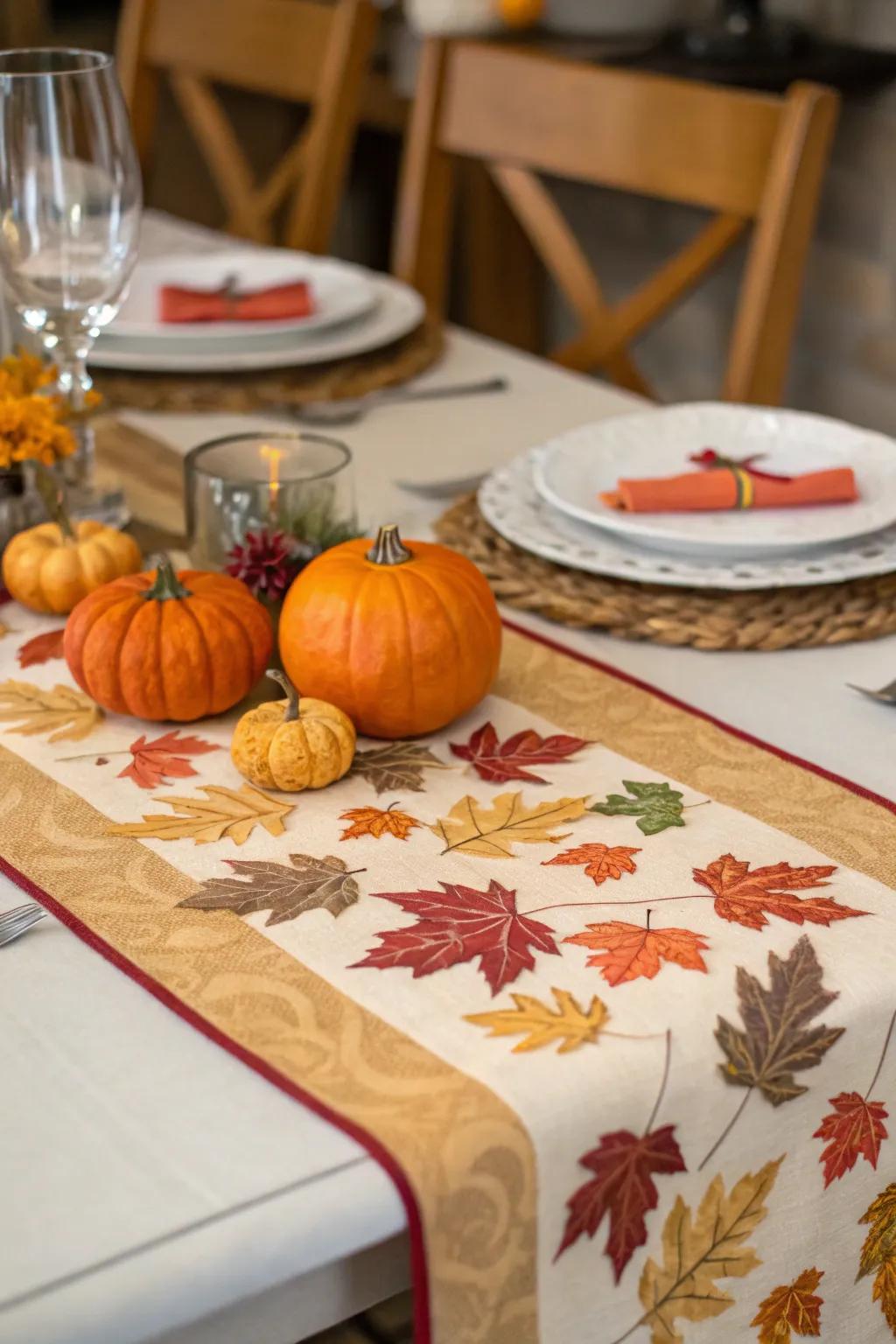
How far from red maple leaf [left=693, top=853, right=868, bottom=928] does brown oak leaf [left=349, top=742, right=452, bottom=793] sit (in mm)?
145

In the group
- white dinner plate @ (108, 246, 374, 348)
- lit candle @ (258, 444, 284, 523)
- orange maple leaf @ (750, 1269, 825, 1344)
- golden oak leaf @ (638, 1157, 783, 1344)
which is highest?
lit candle @ (258, 444, 284, 523)

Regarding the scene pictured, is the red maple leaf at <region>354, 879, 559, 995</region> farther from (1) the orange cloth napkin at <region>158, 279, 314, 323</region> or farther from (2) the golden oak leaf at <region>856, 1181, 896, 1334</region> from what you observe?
(1) the orange cloth napkin at <region>158, 279, 314, 323</region>

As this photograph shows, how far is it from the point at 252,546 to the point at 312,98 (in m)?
1.27

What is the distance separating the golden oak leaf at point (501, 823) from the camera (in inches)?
26.9

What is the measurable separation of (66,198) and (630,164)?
2.52ft

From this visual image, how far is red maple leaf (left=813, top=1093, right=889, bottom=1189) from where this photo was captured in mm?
605

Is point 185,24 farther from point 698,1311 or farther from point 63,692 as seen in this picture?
point 698,1311

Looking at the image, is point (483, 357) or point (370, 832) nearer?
point (370, 832)

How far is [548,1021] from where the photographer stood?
1.86ft

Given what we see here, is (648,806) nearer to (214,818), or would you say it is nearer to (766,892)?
(766,892)

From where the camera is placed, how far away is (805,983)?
599 millimetres

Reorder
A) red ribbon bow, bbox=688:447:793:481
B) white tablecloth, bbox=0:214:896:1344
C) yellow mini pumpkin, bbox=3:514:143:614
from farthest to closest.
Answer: red ribbon bow, bbox=688:447:793:481 → yellow mini pumpkin, bbox=3:514:143:614 → white tablecloth, bbox=0:214:896:1344

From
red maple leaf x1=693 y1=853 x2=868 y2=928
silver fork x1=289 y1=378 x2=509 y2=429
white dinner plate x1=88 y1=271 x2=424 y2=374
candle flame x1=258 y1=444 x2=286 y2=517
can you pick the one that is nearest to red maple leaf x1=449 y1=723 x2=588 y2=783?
red maple leaf x1=693 y1=853 x2=868 y2=928

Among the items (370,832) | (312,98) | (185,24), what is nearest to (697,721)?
(370,832)
